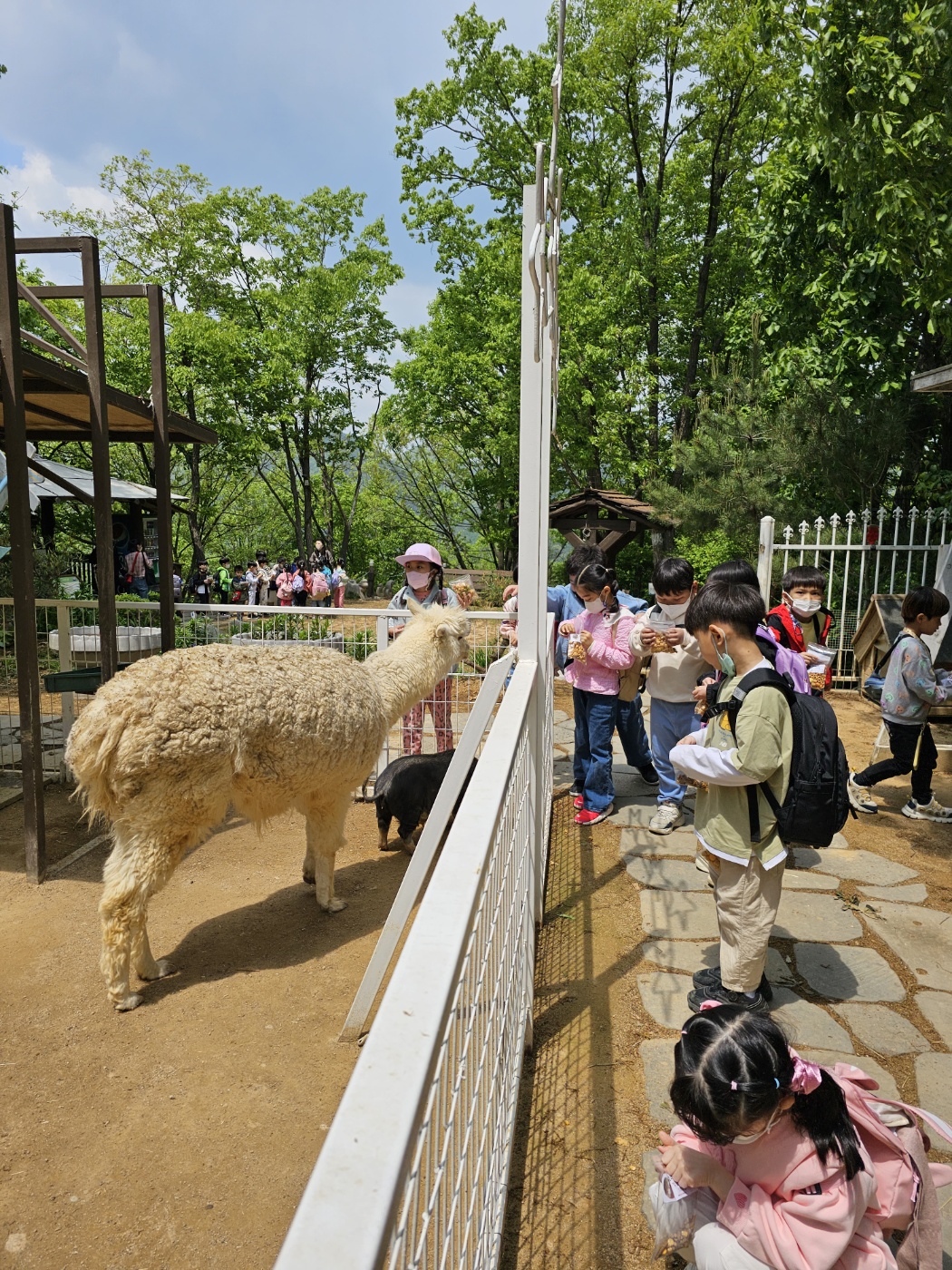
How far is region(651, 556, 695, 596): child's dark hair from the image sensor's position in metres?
4.60

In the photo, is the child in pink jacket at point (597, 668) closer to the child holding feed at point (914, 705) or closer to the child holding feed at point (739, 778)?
the child holding feed at point (914, 705)

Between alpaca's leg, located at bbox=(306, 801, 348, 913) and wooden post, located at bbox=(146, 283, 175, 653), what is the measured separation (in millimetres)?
2128

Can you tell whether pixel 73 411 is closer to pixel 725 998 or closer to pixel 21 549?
pixel 21 549

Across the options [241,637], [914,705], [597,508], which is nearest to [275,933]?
[241,637]

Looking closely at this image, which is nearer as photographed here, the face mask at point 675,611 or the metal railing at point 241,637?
the face mask at point 675,611

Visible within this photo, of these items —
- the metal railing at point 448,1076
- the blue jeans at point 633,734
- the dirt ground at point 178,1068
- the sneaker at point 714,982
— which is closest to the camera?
the metal railing at point 448,1076

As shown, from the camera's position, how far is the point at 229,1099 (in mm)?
2844

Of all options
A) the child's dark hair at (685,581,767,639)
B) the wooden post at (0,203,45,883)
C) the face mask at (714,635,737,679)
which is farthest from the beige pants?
the wooden post at (0,203,45,883)

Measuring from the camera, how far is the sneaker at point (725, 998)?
9.64 ft

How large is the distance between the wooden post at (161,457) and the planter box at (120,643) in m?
0.41

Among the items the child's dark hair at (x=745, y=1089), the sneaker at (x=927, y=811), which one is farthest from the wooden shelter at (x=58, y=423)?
the sneaker at (x=927, y=811)

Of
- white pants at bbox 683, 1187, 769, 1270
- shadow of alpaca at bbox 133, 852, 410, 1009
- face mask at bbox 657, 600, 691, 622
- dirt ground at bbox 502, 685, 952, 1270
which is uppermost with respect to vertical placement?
face mask at bbox 657, 600, 691, 622

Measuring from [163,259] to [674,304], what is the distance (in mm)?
14230

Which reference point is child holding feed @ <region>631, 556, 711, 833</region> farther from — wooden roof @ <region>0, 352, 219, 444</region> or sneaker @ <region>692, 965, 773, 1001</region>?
wooden roof @ <region>0, 352, 219, 444</region>
